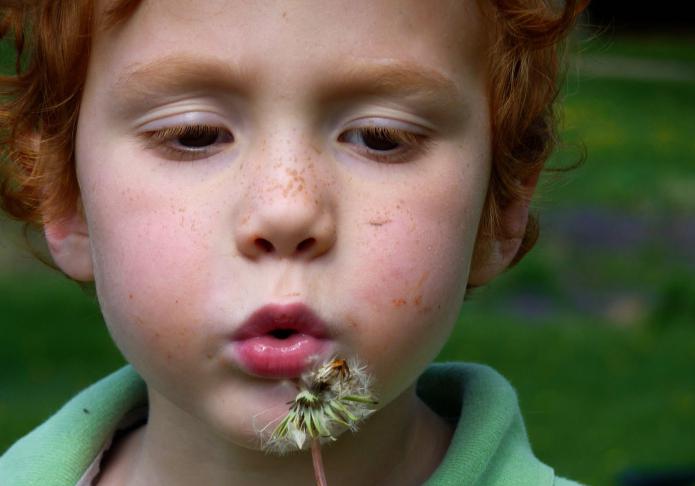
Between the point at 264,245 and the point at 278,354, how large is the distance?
16cm

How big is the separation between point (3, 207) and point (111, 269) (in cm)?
84

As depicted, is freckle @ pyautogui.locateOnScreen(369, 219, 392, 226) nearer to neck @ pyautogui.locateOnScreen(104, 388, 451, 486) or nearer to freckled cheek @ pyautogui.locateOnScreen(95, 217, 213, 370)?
freckled cheek @ pyautogui.locateOnScreen(95, 217, 213, 370)

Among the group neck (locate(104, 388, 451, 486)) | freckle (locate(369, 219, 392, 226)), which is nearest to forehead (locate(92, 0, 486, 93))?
freckle (locate(369, 219, 392, 226))

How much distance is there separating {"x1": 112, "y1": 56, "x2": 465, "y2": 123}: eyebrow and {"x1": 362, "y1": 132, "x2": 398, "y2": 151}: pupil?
0.07 m

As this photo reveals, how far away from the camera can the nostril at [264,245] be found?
6.68ft

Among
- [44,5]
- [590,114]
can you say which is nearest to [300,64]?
[44,5]

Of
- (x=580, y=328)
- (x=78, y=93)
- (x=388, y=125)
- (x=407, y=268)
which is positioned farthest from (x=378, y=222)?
(x=580, y=328)

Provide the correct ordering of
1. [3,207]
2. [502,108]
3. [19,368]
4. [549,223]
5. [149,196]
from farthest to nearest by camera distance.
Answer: [549,223] < [19,368] < [3,207] < [502,108] < [149,196]

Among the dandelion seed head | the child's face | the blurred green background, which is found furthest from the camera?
the blurred green background

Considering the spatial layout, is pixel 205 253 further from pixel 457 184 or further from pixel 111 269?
pixel 457 184

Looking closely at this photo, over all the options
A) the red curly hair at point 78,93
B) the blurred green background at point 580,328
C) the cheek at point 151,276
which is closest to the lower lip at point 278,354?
the cheek at point 151,276

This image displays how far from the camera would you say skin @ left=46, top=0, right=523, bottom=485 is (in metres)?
2.06

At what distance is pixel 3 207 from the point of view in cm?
298

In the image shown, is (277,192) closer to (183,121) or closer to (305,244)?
(305,244)
